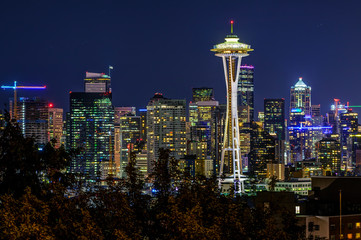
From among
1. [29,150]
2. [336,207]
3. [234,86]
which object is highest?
[234,86]

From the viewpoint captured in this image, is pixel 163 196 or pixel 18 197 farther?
pixel 163 196

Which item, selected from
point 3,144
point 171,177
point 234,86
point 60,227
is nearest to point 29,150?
point 3,144

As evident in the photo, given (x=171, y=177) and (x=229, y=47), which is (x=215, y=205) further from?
(x=229, y=47)

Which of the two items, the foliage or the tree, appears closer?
the tree

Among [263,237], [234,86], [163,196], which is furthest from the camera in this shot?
[234,86]

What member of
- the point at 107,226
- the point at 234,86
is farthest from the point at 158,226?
the point at 234,86

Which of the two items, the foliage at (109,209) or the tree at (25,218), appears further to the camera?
the foliage at (109,209)

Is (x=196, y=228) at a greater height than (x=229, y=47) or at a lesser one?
lesser

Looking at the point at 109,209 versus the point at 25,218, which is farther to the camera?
the point at 109,209

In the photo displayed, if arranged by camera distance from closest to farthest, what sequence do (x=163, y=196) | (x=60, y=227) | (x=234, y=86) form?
(x=60, y=227) < (x=163, y=196) < (x=234, y=86)
